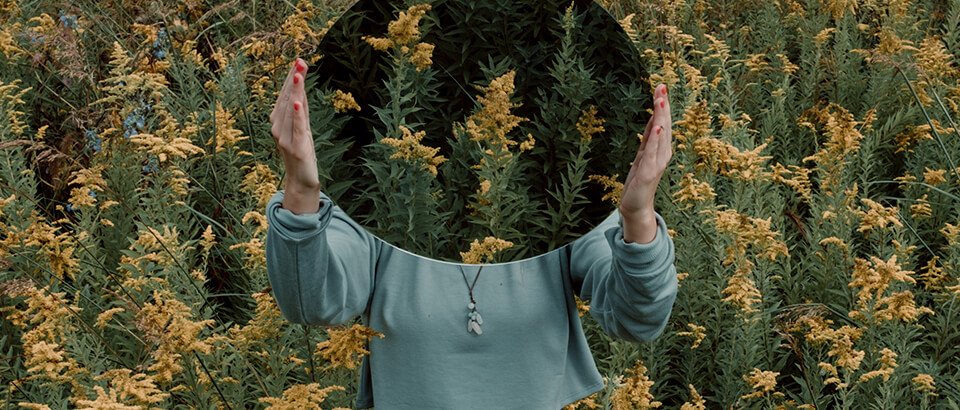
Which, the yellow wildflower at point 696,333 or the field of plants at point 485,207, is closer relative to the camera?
the field of plants at point 485,207

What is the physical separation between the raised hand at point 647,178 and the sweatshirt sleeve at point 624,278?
24mm

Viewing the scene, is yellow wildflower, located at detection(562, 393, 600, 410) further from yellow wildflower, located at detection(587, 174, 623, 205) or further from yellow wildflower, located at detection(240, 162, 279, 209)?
yellow wildflower, located at detection(240, 162, 279, 209)

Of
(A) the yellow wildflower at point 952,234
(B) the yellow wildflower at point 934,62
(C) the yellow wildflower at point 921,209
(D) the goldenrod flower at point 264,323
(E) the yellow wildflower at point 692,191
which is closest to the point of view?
(D) the goldenrod flower at point 264,323

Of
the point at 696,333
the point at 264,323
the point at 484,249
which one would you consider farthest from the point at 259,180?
the point at 484,249

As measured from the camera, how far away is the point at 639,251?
1.76 metres

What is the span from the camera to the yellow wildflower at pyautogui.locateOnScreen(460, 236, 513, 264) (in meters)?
1.85

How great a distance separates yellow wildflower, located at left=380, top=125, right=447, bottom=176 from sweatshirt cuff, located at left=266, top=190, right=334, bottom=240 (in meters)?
0.15

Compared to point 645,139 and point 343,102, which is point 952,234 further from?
point 343,102

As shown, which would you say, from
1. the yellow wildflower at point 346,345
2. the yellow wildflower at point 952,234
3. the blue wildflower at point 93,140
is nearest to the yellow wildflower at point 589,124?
the yellow wildflower at point 346,345

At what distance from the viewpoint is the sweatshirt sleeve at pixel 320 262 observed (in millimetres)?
1757

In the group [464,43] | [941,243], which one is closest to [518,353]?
[464,43]

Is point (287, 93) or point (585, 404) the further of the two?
point (585, 404)

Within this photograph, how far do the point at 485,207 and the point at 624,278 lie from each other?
27 centimetres

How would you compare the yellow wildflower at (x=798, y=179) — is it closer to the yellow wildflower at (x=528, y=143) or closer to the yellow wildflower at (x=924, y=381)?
the yellow wildflower at (x=924, y=381)
